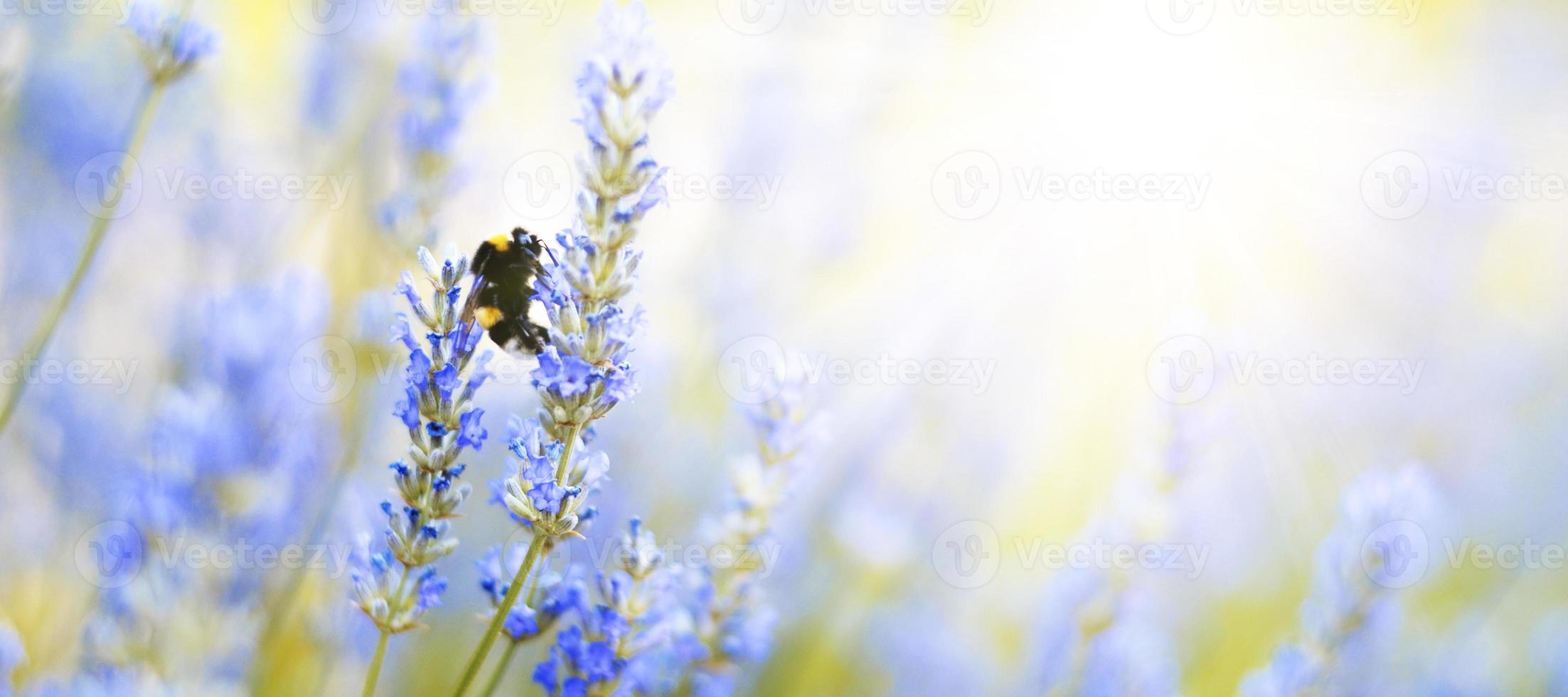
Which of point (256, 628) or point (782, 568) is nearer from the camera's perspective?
point (256, 628)

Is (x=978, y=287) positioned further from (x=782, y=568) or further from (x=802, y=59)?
(x=782, y=568)

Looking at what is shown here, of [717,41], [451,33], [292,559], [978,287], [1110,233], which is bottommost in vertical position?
[292,559]

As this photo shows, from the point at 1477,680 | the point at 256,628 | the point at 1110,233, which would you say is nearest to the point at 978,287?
the point at 1110,233

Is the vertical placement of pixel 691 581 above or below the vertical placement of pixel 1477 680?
below
